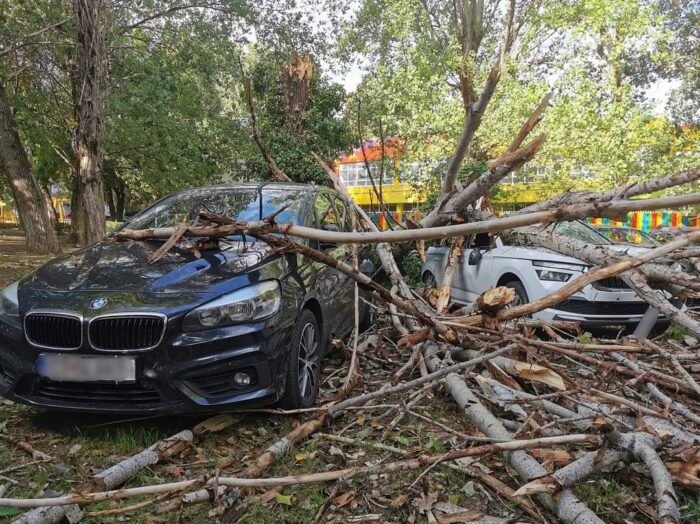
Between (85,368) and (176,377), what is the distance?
0.53 metres

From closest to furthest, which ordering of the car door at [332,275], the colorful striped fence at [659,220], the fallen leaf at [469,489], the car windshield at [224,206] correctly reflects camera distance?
the fallen leaf at [469,489]
the car door at [332,275]
the car windshield at [224,206]
the colorful striped fence at [659,220]

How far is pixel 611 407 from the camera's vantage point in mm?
3133

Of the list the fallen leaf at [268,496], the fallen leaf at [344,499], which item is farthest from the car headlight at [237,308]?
the fallen leaf at [344,499]

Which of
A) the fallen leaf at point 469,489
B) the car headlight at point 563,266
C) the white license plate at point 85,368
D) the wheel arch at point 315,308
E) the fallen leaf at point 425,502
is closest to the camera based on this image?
the fallen leaf at point 425,502

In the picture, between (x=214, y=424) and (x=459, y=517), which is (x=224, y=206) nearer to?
(x=214, y=424)

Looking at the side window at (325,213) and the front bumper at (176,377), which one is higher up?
the side window at (325,213)

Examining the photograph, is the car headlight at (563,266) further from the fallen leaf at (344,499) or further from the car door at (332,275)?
the fallen leaf at (344,499)

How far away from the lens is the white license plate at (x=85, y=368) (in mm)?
2840

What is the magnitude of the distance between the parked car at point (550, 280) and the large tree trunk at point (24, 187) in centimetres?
1063

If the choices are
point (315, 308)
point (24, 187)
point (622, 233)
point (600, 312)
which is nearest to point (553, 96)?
point (622, 233)

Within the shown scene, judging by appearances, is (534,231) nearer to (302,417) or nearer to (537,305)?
(537,305)

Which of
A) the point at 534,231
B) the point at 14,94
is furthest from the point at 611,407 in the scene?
the point at 14,94

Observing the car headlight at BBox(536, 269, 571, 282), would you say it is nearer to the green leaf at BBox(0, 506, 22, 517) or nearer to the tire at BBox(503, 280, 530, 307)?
the tire at BBox(503, 280, 530, 307)

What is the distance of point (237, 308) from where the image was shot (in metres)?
3.01
